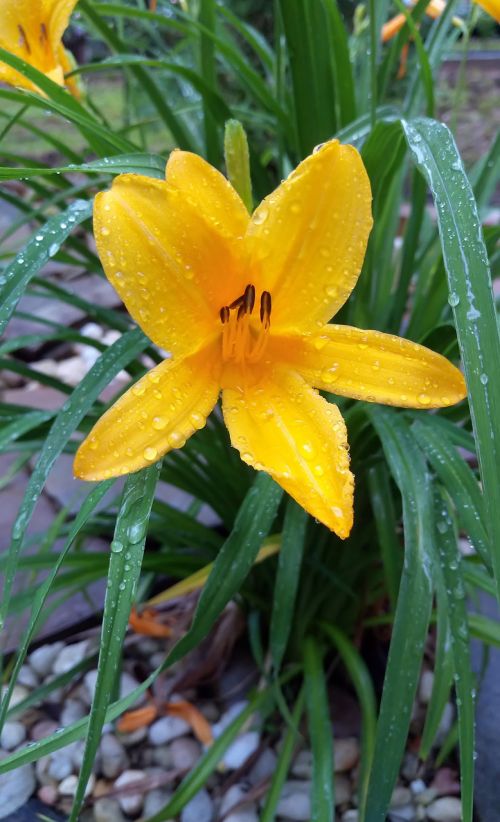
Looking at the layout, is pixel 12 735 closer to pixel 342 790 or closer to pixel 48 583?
pixel 342 790

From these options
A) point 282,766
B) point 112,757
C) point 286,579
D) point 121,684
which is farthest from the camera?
point 121,684

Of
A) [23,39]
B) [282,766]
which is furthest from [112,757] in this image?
[23,39]

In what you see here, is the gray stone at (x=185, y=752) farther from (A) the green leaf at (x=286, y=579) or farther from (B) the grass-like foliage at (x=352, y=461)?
(A) the green leaf at (x=286, y=579)

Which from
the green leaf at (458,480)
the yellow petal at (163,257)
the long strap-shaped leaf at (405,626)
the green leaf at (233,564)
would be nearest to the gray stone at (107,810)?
the green leaf at (233,564)

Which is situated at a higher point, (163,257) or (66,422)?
(163,257)

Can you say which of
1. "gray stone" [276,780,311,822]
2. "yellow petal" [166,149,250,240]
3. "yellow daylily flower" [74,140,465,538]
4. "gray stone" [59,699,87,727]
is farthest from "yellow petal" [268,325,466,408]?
"gray stone" [59,699,87,727]
